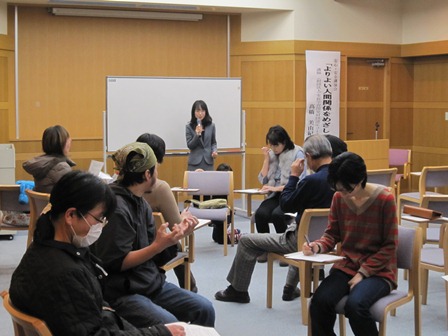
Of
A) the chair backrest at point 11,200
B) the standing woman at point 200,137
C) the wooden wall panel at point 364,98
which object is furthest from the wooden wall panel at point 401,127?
the chair backrest at point 11,200

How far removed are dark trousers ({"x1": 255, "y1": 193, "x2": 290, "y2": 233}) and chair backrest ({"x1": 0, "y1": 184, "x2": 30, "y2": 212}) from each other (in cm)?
202

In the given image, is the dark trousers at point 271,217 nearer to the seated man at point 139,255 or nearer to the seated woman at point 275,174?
the seated woman at point 275,174

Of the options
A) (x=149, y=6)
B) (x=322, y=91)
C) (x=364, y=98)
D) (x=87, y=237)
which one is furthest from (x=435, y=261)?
(x=364, y=98)

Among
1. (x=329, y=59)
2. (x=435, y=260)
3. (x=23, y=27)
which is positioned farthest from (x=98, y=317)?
(x=329, y=59)

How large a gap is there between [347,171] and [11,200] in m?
3.31

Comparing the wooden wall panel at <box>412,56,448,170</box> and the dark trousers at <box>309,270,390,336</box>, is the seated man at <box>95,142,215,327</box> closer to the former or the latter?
the dark trousers at <box>309,270,390,336</box>

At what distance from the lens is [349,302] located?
3.41m

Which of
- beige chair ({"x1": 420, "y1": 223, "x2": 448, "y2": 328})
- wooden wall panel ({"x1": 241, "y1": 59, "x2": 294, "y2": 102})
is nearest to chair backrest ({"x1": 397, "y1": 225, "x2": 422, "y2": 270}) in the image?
beige chair ({"x1": 420, "y1": 223, "x2": 448, "y2": 328})

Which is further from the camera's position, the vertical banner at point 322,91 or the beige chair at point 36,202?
the vertical banner at point 322,91

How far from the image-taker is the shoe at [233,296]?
16.3ft

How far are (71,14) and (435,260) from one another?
6504 mm

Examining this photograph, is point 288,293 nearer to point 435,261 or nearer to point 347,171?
point 435,261

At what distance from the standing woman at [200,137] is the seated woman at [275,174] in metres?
1.69

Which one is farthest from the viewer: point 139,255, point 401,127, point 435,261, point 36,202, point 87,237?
point 401,127
